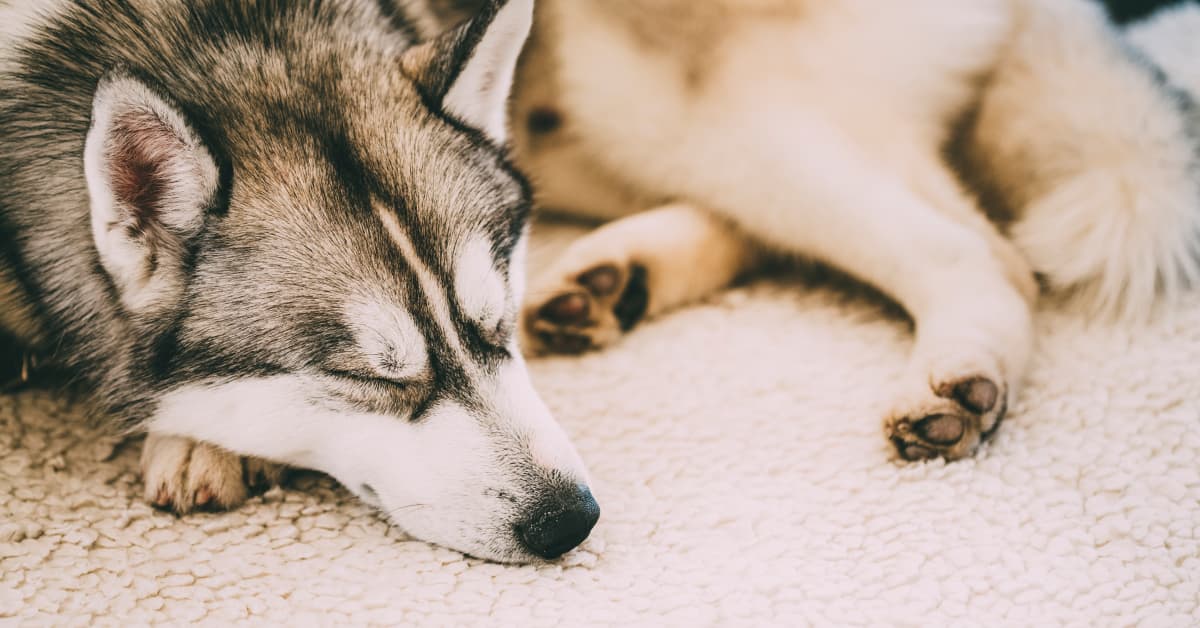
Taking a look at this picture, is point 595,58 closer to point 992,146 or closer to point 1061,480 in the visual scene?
point 992,146

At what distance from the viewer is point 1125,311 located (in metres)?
1.64

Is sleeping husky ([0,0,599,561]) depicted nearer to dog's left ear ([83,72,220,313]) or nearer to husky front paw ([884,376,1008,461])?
dog's left ear ([83,72,220,313])

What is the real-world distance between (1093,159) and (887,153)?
1.24 feet

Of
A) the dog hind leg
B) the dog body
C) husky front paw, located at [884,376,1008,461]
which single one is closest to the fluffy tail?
the dog body

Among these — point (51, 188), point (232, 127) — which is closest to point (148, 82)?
point (232, 127)

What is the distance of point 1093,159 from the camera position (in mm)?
1656

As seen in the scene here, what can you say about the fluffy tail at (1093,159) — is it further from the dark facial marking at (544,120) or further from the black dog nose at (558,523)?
the black dog nose at (558,523)

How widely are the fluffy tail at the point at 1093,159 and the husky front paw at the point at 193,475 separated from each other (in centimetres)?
147

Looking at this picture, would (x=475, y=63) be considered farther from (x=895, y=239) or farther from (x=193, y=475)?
(x=895, y=239)

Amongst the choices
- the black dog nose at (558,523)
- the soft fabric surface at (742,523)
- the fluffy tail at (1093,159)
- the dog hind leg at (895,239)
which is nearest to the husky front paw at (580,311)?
the soft fabric surface at (742,523)

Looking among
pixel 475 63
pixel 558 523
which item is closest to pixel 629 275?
pixel 475 63

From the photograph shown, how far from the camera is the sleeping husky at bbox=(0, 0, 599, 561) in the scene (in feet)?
3.63

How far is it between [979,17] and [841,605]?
1258mm

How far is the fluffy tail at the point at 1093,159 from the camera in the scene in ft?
5.26
